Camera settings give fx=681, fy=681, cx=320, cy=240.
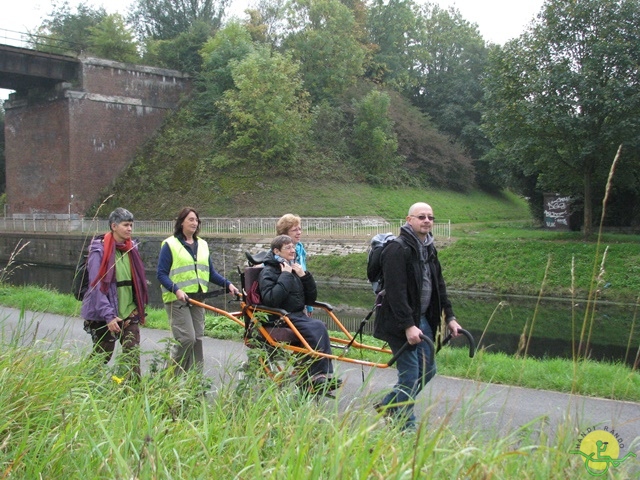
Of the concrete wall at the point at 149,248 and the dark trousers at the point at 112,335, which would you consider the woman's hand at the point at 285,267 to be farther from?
the concrete wall at the point at 149,248

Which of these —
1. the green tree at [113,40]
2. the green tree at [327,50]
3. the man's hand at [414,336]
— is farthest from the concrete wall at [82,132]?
the man's hand at [414,336]

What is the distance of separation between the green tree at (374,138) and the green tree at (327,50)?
281cm

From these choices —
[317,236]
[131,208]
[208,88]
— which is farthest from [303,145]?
[317,236]

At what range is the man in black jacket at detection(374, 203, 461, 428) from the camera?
520 centimetres

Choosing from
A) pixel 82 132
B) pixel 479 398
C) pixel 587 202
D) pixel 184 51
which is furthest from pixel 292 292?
pixel 184 51

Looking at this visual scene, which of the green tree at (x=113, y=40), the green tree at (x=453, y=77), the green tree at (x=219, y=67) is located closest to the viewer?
the green tree at (x=219, y=67)

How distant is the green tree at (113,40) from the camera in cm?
4927

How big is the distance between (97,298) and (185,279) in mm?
1080

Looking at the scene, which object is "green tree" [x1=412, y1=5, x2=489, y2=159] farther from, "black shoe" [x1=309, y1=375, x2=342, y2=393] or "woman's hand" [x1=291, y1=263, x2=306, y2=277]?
"black shoe" [x1=309, y1=375, x2=342, y2=393]

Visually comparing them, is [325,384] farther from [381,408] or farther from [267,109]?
[267,109]

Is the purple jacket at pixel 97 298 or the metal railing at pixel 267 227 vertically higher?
the purple jacket at pixel 97 298

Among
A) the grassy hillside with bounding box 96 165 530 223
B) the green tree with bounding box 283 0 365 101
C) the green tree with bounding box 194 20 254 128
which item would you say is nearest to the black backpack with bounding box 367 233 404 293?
the grassy hillside with bounding box 96 165 530 223

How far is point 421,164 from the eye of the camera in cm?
4919

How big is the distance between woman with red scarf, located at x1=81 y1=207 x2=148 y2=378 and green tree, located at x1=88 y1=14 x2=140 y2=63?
152ft
